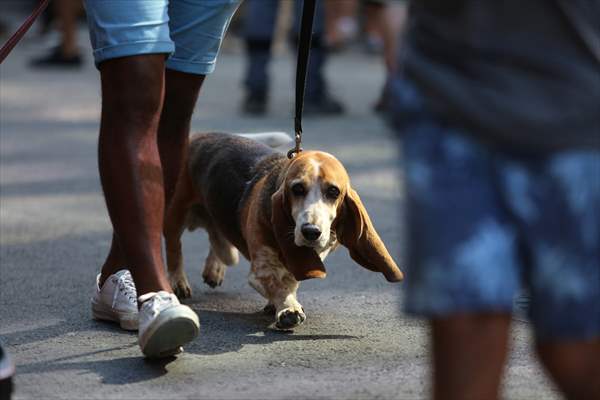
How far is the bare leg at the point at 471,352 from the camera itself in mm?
2143

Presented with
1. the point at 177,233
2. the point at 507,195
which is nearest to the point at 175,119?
the point at 177,233

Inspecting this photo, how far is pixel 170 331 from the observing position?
329cm

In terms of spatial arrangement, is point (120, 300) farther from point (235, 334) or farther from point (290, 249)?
point (290, 249)

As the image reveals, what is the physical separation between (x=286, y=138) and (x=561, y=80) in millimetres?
2673

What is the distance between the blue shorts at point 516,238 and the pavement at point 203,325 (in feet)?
0.76

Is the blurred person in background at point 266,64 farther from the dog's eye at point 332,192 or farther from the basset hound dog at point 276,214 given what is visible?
the dog's eye at point 332,192

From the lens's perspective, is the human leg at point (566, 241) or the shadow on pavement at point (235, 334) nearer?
the human leg at point (566, 241)

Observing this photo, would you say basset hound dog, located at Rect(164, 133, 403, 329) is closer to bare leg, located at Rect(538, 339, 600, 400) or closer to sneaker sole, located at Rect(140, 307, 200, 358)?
sneaker sole, located at Rect(140, 307, 200, 358)

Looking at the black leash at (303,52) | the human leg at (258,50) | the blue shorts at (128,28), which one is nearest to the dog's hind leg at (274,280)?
the black leash at (303,52)

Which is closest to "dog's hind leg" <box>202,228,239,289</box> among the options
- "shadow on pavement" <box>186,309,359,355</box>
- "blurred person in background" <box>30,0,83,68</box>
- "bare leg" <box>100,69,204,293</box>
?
"shadow on pavement" <box>186,309,359,355</box>

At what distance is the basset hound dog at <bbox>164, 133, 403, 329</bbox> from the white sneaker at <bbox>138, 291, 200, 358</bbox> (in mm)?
641

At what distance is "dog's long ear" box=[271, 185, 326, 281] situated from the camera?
388 cm

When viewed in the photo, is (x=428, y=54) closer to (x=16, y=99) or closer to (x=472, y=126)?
(x=472, y=126)

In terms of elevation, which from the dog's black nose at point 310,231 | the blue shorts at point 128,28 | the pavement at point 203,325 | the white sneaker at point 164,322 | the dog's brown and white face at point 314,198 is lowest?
the pavement at point 203,325
